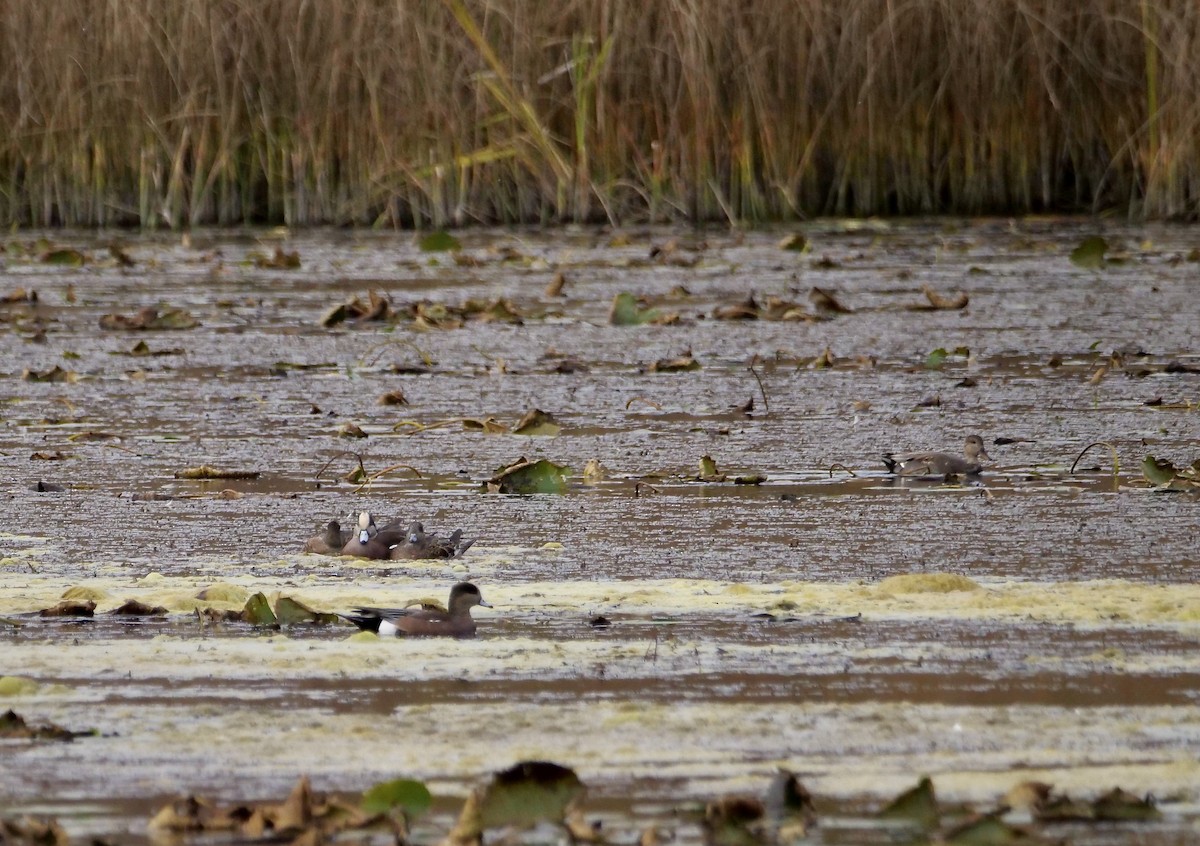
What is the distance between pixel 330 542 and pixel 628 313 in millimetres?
5594

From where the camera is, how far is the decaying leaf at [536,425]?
723 cm

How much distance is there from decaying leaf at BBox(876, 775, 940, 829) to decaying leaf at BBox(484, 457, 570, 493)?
3151 mm

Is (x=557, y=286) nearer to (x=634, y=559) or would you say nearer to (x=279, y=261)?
(x=279, y=261)

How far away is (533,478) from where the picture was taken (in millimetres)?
6102

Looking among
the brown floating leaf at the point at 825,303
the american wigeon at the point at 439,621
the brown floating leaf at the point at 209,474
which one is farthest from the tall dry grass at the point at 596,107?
the american wigeon at the point at 439,621

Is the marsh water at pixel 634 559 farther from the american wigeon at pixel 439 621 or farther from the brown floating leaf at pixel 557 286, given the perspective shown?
the brown floating leaf at pixel 557 286

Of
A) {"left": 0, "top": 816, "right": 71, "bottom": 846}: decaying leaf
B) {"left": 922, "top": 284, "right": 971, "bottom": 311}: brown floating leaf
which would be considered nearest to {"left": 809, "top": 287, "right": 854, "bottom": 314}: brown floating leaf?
{"left": 922, "top": 284, "right": 971, "bottom": 311}: brown floating leaf

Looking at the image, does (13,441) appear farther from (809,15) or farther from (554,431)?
(809,15)

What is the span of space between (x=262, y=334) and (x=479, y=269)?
3068 mm

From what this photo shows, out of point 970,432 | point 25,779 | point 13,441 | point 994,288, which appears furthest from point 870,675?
point 994,288

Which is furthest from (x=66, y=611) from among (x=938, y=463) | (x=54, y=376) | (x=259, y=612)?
(x=54, y=376)

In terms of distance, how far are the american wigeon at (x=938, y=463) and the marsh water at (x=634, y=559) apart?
0.11m

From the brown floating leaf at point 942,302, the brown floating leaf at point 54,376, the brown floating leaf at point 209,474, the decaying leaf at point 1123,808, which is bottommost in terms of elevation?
the decaying leaf at point 1123,808

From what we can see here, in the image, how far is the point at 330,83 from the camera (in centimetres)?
1520
